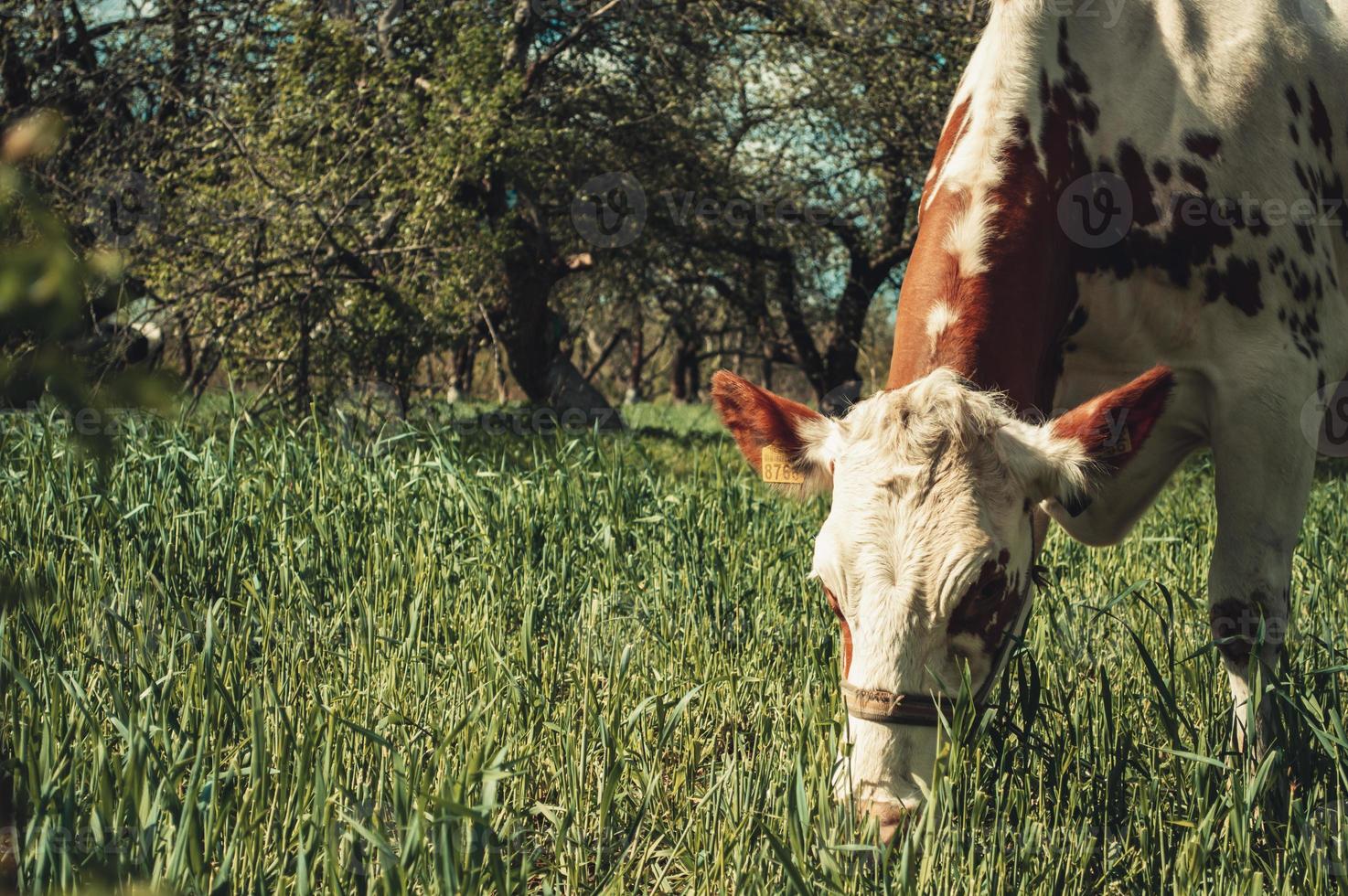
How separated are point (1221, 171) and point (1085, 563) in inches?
80.3

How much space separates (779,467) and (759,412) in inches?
5.5

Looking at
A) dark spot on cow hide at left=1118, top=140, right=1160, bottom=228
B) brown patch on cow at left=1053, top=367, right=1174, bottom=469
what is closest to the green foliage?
brown patch on cow at left=1053, top=367, right=1174, bottom=469

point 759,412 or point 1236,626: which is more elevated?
point 759,412

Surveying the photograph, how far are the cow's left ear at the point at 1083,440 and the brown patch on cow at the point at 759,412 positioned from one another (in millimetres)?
471

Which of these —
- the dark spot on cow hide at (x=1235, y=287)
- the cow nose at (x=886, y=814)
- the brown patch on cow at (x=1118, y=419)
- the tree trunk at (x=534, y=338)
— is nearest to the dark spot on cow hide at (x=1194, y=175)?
the dark spot on cow hide at (x=1235, y=287)

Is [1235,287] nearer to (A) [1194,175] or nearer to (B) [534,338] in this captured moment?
(A) [1194,175]

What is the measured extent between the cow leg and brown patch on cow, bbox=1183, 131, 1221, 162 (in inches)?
29.4

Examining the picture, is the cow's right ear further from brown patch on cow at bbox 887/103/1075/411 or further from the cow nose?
the cow nose

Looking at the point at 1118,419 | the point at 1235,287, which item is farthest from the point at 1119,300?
the point at 1118,419

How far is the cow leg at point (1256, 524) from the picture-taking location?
3.23 m

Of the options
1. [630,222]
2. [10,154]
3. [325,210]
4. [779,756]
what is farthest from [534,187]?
[10,154]

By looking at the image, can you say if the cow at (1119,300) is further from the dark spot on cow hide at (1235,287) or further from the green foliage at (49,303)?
the green foliage at (49,303)

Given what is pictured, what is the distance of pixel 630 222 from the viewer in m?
12.1

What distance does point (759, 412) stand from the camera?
276 cm
